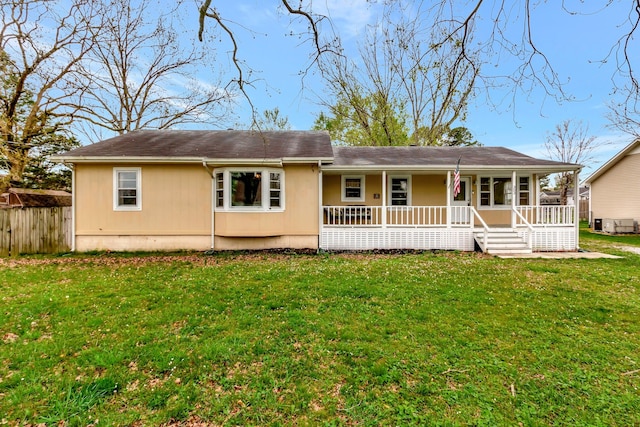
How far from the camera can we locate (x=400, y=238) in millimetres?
10062

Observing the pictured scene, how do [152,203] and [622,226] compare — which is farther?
[622,226]

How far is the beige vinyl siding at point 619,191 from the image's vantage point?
672 inches

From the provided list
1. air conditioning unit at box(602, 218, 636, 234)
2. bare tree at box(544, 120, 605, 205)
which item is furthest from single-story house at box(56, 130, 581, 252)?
bare tree at box(544, 120, 605, 205)

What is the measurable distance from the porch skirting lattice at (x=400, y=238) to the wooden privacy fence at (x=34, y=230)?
8895mm

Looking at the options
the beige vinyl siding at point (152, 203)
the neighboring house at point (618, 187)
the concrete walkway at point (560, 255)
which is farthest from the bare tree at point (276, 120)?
the neighboring house at point (618, 187)

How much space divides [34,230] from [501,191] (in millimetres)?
17059

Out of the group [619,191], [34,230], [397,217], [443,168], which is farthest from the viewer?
[619,191]

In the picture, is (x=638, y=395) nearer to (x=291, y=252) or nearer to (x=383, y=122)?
(x=291, y=252)

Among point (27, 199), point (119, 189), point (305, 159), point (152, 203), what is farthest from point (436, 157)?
point (27, 199)

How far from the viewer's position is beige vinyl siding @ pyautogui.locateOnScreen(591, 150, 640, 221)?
17078mm

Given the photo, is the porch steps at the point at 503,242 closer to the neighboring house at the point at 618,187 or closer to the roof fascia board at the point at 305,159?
the roof fascia board at the point at 305,159

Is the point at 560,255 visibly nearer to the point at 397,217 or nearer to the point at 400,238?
the point at 400,238

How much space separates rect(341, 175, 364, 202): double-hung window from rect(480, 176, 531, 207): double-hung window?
4954 mm

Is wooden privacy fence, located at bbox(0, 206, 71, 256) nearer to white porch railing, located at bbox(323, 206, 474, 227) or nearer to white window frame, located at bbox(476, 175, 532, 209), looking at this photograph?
white porch railing, located at bbox(323, 206, 474, 227)
